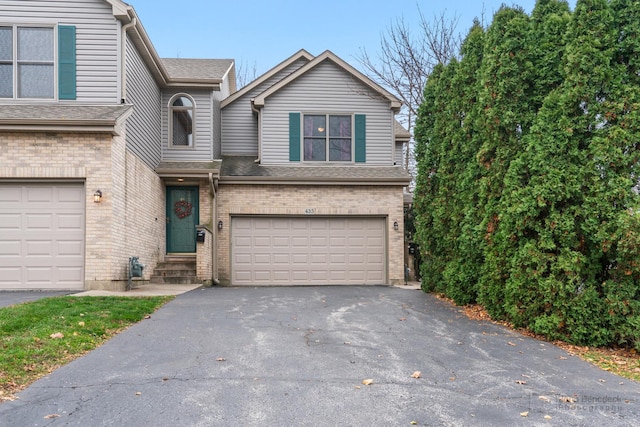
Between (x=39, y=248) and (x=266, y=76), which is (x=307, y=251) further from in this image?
(x=39, y=248)

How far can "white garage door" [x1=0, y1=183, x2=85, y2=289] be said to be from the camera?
9.14 meters

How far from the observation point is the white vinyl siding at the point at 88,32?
31.9ft

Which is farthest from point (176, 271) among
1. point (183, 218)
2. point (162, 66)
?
point (162, 66)

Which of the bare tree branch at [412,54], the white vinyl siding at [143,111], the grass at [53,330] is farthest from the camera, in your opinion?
the bare tree branch at [412,54]

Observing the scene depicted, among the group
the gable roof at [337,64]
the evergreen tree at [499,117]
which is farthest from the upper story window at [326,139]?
the evergreen tree at [499,117]

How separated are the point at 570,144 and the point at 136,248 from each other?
368 inches

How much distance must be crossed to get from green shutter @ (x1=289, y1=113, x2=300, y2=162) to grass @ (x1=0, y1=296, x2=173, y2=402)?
290 inches

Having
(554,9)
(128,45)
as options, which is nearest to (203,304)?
(128,45)

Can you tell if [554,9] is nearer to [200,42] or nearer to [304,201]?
[304,201]

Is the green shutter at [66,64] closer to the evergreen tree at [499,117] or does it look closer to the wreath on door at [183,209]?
the wreath on door at [183,209]

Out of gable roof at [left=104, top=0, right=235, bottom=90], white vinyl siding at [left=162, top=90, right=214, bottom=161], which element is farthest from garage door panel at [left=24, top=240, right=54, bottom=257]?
gable roof at [left=104, top=0, right=235, bottom=90]

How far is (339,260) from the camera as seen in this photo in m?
13.5

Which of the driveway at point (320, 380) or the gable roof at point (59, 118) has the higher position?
the gable roof at point (59, 118)

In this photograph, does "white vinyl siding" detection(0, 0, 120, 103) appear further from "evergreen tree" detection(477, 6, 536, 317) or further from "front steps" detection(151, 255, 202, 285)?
"evergreen tree" detection(477, 6, 536, 317)
